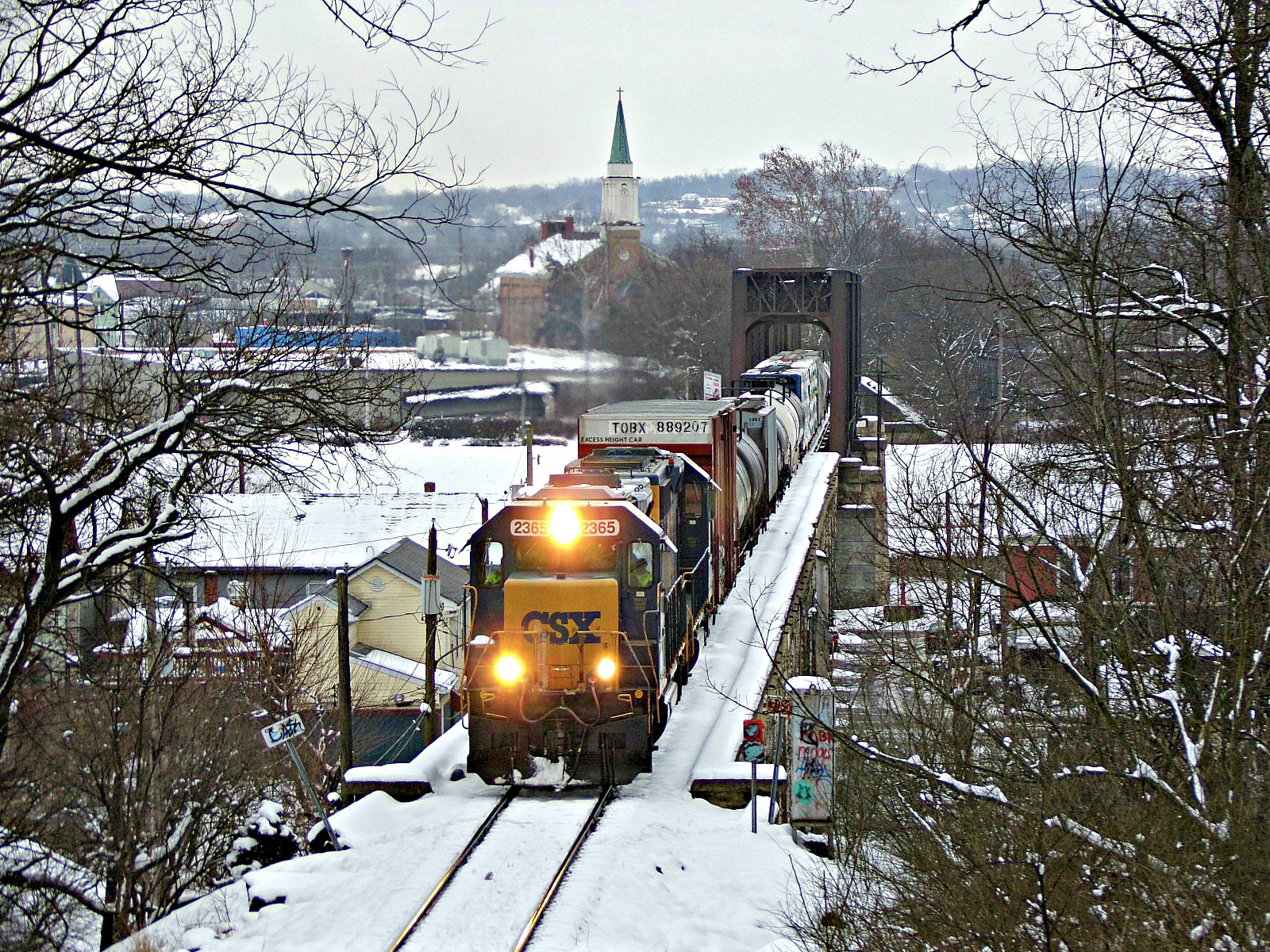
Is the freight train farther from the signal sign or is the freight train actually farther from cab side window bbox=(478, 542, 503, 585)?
the signal sign

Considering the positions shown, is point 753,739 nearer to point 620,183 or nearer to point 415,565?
point 415,565

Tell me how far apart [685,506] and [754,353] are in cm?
4787

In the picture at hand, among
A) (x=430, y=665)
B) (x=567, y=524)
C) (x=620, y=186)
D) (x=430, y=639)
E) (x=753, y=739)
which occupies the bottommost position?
(x=430, y=665)

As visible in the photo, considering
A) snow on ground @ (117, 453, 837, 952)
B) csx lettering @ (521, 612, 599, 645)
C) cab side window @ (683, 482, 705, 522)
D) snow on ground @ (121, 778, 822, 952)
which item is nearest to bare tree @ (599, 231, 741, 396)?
cab side window @ (683, 482, 705, 522)

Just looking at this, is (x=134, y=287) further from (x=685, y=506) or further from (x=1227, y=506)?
(x=1227, y=506)

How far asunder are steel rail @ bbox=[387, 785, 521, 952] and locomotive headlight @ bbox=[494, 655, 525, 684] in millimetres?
1282

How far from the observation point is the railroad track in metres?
9.85

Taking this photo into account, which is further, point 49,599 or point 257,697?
point 257,697

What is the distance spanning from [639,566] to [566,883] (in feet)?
12.9

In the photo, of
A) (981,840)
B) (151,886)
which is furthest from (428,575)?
(981,840)

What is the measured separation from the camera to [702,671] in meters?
19.2

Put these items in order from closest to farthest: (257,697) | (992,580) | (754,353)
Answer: (992,580), (257,697), (754,353)

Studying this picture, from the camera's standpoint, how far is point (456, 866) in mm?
11250

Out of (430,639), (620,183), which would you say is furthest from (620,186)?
(430,639)
